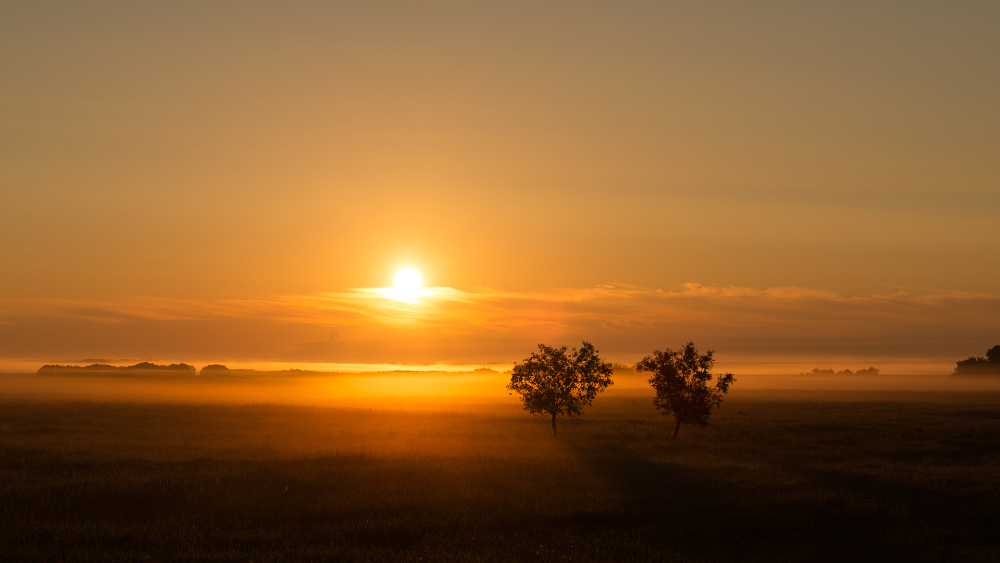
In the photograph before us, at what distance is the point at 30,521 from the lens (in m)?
19.7

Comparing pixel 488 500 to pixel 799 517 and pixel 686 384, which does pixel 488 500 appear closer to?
pixel 799 517

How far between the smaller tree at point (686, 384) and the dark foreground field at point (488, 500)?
6809 mm

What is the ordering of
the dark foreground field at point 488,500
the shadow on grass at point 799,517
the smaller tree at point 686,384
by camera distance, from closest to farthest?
1. the dark foreground field at point 488,500
2. the shadow on grass at point 799,517
3. the smaller tree at point 686,384

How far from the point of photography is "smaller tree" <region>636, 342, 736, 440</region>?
51625mm

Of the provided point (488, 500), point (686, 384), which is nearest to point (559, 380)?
point (686, 384)

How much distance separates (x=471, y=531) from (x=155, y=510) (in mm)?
10512

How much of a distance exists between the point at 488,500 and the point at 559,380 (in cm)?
3512

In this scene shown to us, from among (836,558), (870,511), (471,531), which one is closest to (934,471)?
(870,511)

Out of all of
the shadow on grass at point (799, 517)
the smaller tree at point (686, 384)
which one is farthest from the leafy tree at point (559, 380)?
the shadow on grass at point (799, 517)

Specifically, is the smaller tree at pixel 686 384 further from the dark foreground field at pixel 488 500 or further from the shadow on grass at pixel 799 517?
the shadow on grass at pixel 799 517

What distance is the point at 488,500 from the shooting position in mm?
23562

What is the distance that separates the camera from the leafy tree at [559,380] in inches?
2267

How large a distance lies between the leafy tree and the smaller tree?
210 inches

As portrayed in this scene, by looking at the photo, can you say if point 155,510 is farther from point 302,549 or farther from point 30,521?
point 302,549
